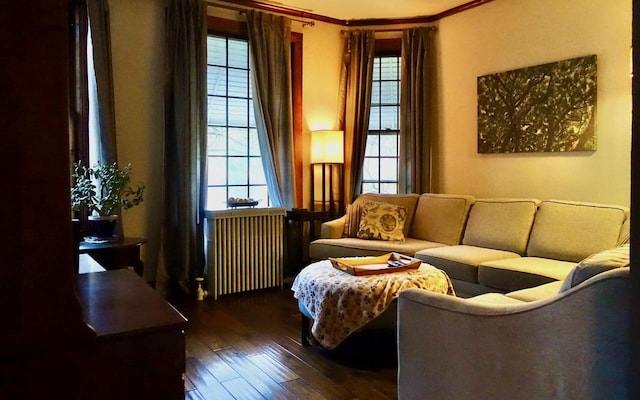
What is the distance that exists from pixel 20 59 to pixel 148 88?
12.6 ft

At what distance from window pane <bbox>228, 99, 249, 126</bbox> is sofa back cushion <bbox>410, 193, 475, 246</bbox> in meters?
1.91

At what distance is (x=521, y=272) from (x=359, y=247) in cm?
144

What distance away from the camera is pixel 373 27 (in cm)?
552

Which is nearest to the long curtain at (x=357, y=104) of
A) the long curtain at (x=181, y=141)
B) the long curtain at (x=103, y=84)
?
the long curtain at (x=181, y=141)

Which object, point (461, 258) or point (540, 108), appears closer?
point (461, 258)

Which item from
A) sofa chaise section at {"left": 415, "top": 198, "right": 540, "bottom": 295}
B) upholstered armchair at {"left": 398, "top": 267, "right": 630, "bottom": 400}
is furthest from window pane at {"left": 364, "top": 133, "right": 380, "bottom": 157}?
upholstered armchair at {"left": 398, "top": 267, "right": 630, "bottom": 400}

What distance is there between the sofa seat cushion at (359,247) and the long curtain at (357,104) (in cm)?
89

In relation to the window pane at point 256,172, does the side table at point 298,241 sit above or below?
below

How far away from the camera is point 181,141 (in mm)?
4430

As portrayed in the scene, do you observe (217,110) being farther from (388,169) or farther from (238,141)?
(388,169)

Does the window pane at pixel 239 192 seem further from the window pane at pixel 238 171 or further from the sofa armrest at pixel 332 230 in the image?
the sofa armrest at pixel 332 230

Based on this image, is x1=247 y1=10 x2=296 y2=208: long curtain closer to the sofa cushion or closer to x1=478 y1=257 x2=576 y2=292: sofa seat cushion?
x1=478 y1=257 x2=576 y2=292: sofa seat cushion

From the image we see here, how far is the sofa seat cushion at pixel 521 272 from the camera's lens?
3307 mm

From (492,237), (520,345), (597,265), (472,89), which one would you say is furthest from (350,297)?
(472,89)
